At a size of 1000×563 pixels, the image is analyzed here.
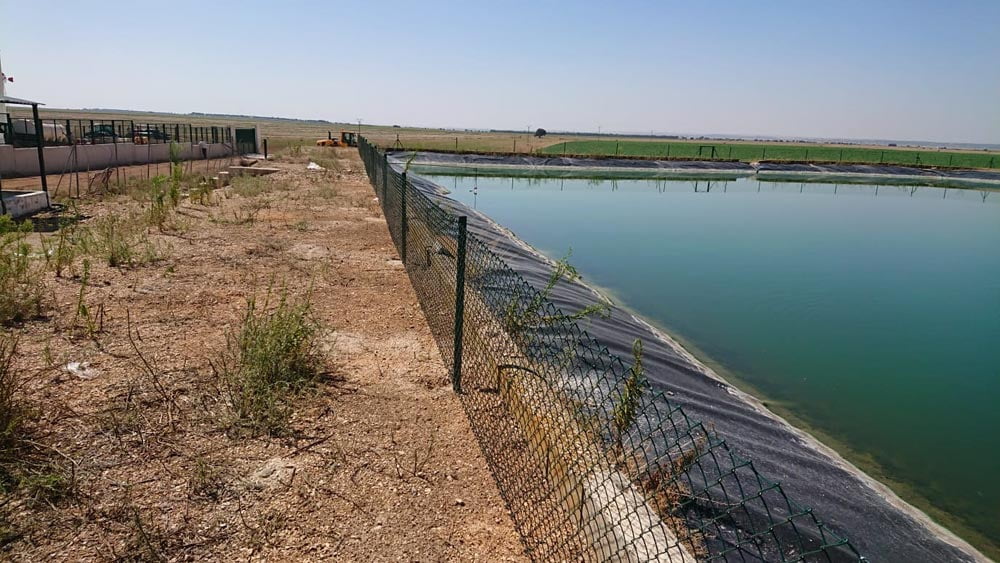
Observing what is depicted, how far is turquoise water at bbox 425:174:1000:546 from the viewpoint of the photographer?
627 centimetres

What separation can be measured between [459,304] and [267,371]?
61.6 inches

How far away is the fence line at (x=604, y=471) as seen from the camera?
2.82 metres

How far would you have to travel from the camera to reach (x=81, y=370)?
4625mm

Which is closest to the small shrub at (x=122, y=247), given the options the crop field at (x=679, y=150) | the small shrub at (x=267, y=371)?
the small shrub at (x=267, y=371)

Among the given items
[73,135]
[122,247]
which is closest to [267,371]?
[122,247]

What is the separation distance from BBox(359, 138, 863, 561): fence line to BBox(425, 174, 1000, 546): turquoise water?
287 centimetres

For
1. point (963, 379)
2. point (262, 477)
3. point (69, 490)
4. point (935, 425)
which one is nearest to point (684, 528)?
point (262, 477)

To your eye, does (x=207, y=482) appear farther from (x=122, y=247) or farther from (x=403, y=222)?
(x=122, y=247)

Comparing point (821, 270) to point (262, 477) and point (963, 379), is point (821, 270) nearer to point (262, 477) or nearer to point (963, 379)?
point (963, 379)

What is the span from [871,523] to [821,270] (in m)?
11.0

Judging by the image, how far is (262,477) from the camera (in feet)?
11.6

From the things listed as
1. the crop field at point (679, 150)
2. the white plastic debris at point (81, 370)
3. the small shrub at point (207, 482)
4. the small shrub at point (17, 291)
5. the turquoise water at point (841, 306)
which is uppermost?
the crop field at point (679, 150)

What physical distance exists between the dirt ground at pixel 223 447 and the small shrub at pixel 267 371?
0.12m

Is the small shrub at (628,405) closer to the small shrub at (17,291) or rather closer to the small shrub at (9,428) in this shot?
the small shrub at (9,428)
